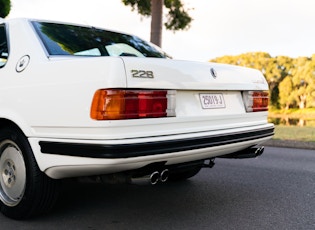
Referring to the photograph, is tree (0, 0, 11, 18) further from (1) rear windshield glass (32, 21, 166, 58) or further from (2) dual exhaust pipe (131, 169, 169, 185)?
(2) dual exhaust pipe (131, 169, 169, 185)

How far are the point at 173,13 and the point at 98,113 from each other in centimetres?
1053

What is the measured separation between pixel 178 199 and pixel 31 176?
1524 millimetres

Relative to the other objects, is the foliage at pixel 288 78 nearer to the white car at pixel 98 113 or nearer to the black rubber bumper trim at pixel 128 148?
the white car at pixel 98 113

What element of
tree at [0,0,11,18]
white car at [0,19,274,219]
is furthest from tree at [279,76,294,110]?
white car at [0,19,274,219]

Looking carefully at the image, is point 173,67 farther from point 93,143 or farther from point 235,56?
point 235,56

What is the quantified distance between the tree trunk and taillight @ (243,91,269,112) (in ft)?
25.0

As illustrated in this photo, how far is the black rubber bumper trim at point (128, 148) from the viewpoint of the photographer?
287cm

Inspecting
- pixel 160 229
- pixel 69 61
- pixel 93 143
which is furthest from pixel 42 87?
pixel 160 229

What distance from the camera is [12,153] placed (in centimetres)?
363

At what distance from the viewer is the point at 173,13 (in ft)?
42.6

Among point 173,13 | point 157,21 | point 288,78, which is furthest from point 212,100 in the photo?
point 288,78

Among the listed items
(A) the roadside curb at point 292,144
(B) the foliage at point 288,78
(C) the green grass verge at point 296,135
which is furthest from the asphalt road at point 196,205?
(B) the foliage at point 288,78

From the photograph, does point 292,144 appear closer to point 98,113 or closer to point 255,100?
point 255,100

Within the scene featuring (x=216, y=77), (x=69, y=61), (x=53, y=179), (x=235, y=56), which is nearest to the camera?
(x=69, y=61)
